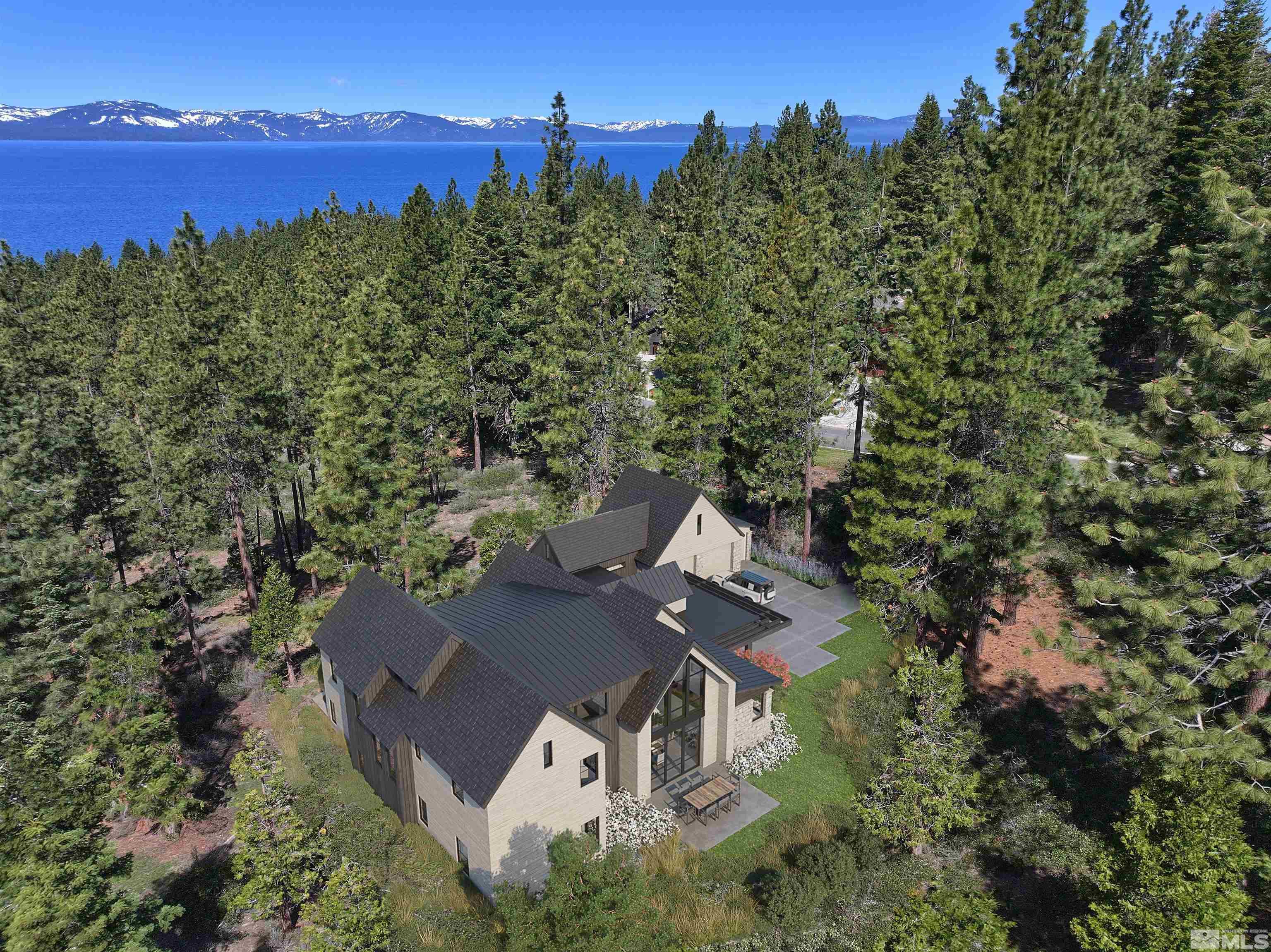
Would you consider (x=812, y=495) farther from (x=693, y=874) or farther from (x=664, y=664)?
(x=693, y=874)

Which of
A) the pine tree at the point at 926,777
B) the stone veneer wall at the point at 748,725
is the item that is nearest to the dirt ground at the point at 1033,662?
the pine tree at the point at 926,777

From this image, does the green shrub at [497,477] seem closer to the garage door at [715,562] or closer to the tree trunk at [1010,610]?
the garage door at [715,562]

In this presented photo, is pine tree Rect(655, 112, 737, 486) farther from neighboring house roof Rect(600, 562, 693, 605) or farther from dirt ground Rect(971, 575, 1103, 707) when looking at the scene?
dirt ground Rect(971, 575, 1103, 707)

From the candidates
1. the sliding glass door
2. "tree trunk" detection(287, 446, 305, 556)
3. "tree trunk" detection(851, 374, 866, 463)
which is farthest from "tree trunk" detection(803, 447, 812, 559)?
"tree trunk" detection(287, 446, 305, 556)

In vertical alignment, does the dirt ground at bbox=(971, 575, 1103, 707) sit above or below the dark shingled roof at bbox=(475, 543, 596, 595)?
below

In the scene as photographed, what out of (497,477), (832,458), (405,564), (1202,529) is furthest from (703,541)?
(497,477)

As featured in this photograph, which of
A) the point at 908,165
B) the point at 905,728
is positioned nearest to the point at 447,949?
the point at 905,728
